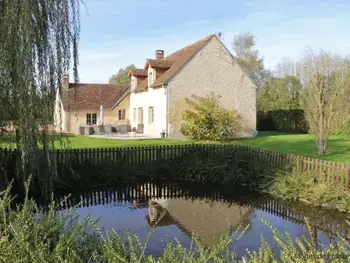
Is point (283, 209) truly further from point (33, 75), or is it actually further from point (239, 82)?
point (239, 82)

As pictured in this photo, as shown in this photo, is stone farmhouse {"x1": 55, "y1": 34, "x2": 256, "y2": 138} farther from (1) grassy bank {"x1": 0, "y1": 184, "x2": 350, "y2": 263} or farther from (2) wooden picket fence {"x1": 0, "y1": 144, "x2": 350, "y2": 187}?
(1) grassy bank {"x1": 0, "y1": 184, "x2": 350, "y2": 263}

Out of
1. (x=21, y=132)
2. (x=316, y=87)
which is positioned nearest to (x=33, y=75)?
(x=21, y=132)

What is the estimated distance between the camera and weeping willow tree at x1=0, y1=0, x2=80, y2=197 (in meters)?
6.43

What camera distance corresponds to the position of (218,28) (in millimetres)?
26625

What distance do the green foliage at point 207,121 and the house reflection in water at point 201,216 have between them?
12.3 metres

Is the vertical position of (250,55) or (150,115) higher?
(250,55)

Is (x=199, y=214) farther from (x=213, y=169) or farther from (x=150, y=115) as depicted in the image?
(x=150, y=115)

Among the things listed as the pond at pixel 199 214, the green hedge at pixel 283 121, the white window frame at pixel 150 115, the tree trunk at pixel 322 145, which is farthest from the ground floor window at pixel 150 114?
the pond at pixel 199 214

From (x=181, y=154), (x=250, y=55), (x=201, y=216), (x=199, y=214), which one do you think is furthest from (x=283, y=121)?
(x=201, y=216)

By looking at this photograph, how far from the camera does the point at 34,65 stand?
269 inches

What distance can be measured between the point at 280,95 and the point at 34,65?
33.6 metres

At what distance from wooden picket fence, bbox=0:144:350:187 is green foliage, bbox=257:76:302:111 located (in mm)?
24137

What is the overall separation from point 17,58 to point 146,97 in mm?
20838

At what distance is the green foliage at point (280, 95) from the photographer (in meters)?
36.3
